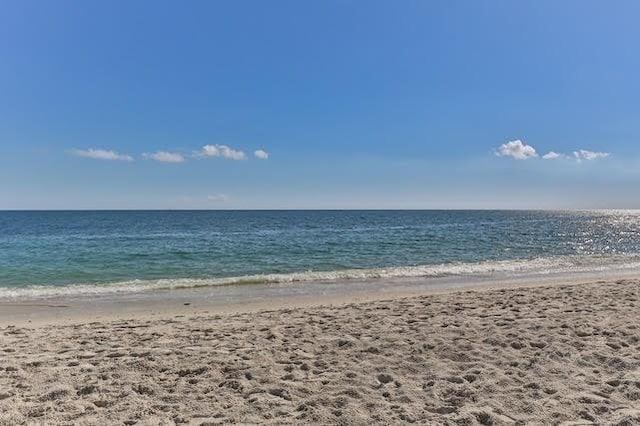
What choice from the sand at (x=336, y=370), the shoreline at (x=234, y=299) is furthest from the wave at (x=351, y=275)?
the sand at (x=336, y=370)

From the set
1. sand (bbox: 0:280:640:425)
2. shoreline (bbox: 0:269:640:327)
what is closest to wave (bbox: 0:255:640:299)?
shoreline (bbox: 0:269:640:327)

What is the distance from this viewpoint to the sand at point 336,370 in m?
4.06

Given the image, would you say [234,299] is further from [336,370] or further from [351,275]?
[336,370]

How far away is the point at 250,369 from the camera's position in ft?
16.9

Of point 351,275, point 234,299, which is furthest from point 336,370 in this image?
point 351,275

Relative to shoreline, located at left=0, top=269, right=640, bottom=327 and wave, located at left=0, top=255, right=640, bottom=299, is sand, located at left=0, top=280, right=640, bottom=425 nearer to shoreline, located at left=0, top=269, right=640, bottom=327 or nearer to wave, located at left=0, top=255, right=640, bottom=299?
shoreline, located at left=0, top=269, right=640, bottom=327

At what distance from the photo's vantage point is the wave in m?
12.9

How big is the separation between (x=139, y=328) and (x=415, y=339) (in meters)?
5.00

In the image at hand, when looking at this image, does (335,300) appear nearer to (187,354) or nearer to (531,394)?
(187,354)

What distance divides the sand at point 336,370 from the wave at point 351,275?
5.15 metres

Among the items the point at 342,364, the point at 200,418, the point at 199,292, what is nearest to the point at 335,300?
the point at 199,292

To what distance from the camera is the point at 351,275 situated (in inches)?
615

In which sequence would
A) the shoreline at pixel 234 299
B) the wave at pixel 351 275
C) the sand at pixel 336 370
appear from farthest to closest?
the wave at pixel 351 275, the shoreline at pixel 234 299, the sand at pixel 336 370

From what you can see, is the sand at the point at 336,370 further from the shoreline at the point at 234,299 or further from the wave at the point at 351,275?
the wave at the point at 351,275
